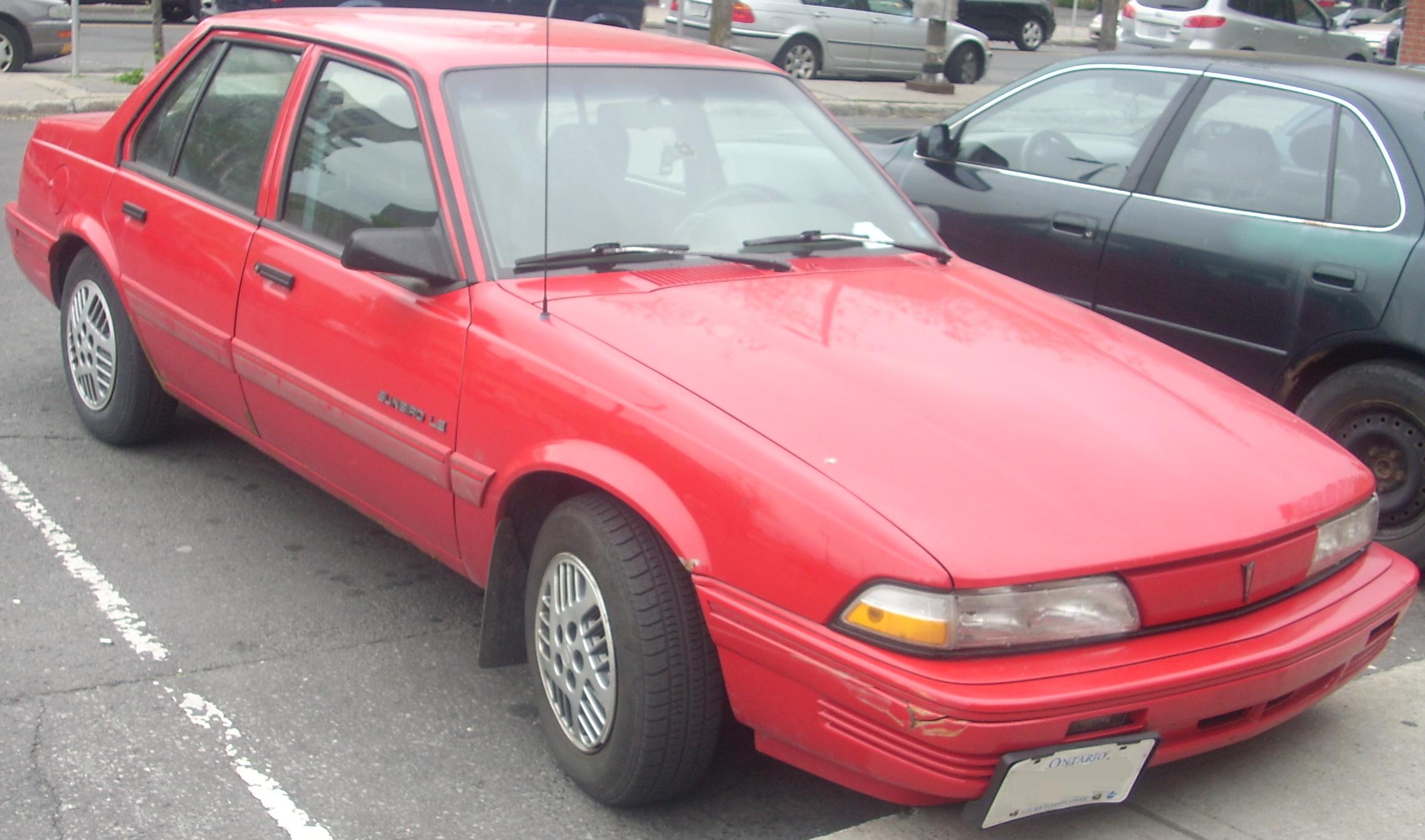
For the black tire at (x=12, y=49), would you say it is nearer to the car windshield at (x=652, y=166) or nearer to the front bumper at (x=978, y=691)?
the car windshield at (x=652, y=166)

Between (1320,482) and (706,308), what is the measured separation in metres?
1.41

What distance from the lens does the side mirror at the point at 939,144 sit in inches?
239

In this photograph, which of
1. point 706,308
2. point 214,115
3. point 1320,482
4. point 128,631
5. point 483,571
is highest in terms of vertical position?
point 214,115

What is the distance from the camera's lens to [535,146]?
12.4 ft

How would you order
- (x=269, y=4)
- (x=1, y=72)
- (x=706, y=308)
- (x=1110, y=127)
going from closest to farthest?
(x=706, y=308) < (x=1110, y=127) < (x=1, y=72) < (x=269, y=4)

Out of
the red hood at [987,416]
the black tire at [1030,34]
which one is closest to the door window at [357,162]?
the red hood at [987,416]

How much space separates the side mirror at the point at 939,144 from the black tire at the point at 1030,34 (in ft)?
81.1

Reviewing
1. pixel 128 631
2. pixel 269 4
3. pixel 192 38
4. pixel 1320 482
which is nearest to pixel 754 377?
pixel 1320 482

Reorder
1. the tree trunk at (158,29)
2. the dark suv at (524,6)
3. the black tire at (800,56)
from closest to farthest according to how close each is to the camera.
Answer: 1. the tree trunk at (158,29)
2. the dark suv at (524,6)
3. the black tire at (800,56)

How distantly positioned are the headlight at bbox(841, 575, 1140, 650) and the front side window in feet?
8.27

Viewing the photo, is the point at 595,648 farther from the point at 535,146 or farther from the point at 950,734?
the point at 535,146

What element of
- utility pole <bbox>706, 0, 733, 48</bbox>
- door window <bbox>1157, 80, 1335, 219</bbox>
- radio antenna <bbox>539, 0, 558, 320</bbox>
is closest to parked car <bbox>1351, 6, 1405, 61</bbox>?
utility pole <bbox>706, 0, 733, 48</bbox>

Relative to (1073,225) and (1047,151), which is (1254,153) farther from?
(1047,151)

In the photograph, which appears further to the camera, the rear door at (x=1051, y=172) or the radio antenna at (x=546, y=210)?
the rear door at (x=1051, y=172)
